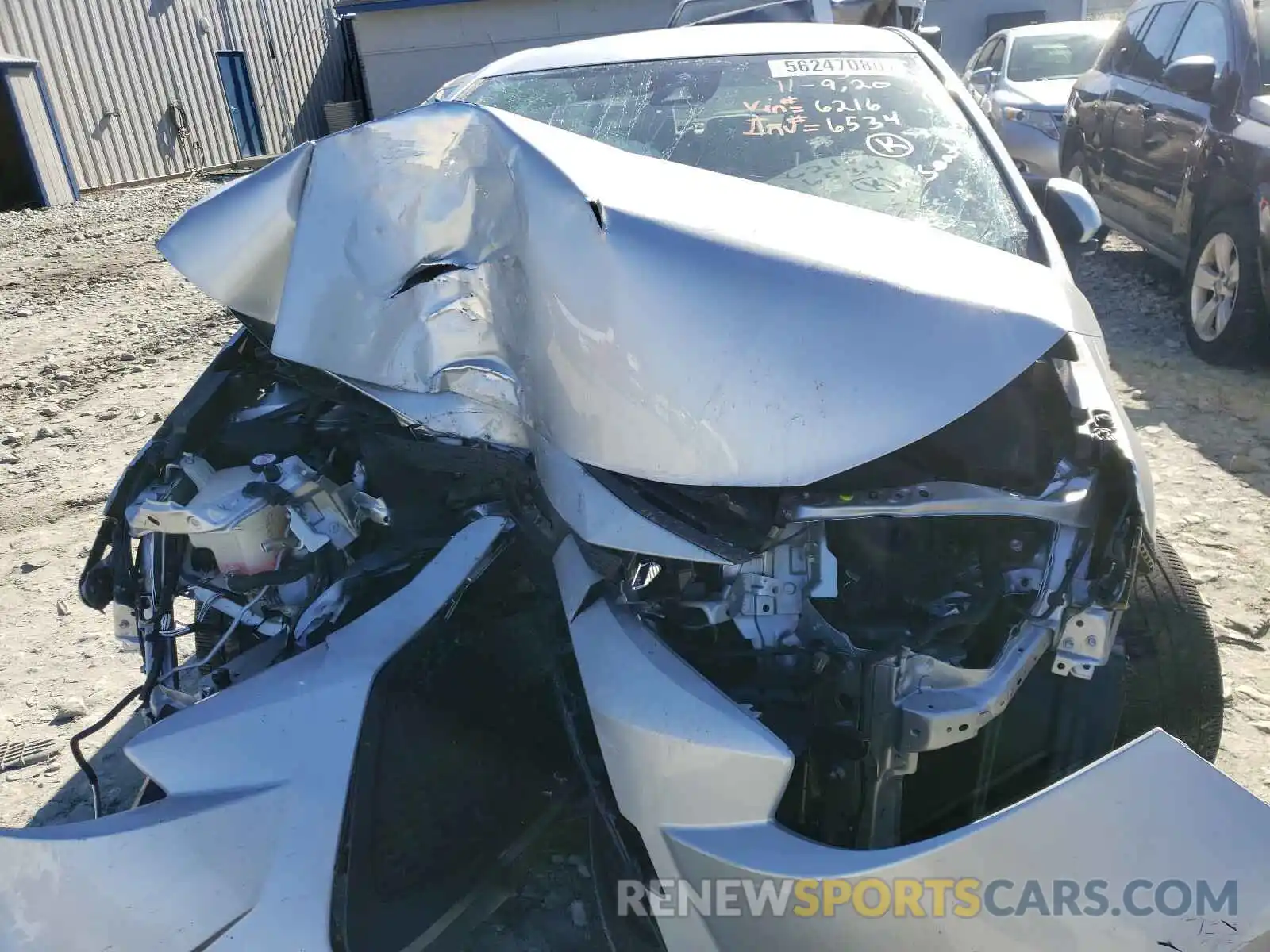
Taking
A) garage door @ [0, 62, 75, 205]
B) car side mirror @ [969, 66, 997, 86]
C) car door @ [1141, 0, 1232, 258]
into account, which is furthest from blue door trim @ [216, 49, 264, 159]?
car door @ [1141, 0, 1232, 258]

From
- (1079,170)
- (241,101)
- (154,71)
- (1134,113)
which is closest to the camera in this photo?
(1134,113)

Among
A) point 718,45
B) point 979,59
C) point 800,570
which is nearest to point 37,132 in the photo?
point 979,59

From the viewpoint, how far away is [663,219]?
1.72 meters

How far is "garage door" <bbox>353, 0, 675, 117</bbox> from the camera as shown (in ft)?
56.1

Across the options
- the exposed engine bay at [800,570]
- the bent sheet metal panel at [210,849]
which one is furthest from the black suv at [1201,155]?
the bent sheet metal panel at [210,849]

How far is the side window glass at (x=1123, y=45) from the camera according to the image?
20.4ft

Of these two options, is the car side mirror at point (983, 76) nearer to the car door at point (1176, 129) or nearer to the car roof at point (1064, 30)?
the car roof at point (1064, 30)

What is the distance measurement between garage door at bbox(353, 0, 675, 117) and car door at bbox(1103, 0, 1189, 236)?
41.1 ft

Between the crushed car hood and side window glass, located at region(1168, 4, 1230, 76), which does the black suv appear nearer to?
side window glass, located at region(1168, 4, 1230, 76)

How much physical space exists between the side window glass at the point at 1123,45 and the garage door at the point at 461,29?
12.0 meters

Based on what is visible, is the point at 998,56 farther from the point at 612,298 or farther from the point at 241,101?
the point at 241,101

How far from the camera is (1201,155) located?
5.05 meters

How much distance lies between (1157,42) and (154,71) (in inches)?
602

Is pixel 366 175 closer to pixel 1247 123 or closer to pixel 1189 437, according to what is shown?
pixel 1189 437
